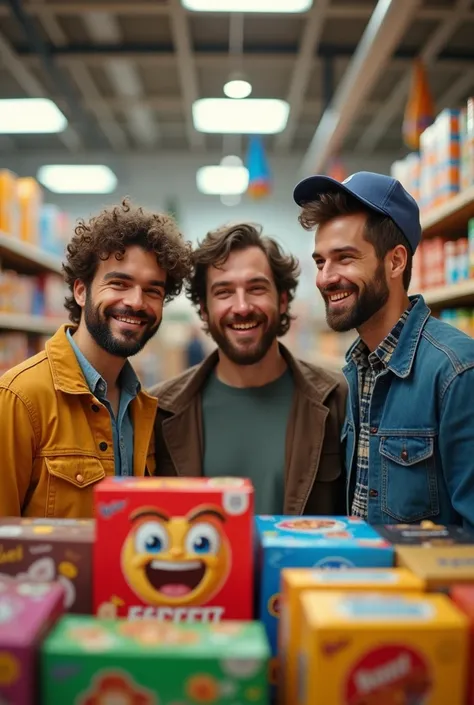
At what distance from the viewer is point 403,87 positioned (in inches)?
300

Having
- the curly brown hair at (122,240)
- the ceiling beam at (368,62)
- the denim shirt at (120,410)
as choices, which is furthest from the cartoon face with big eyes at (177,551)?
the ceiling beam at (368,62)

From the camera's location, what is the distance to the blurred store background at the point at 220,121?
380 centimetres

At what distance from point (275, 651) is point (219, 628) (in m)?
0.23

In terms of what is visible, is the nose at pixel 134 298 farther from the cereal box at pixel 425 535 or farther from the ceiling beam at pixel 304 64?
the ceiling beam at pixel 304 64

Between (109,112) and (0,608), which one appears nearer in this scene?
(0,608)

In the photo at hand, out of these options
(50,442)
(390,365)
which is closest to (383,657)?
(390,365)

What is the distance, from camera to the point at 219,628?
0.94 metres

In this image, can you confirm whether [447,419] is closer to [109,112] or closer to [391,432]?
[391,432]

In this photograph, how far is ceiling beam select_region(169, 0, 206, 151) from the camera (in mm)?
5789

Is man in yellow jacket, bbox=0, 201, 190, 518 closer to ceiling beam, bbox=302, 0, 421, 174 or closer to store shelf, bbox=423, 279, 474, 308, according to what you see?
store shelf, bbox=423, 279, 474, 308

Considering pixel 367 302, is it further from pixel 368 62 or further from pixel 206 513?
pixel 368 62

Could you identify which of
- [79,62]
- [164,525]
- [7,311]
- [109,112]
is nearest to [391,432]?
[164,525]

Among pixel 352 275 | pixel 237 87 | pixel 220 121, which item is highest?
pixel 237 87

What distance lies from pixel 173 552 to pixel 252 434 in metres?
1.24
